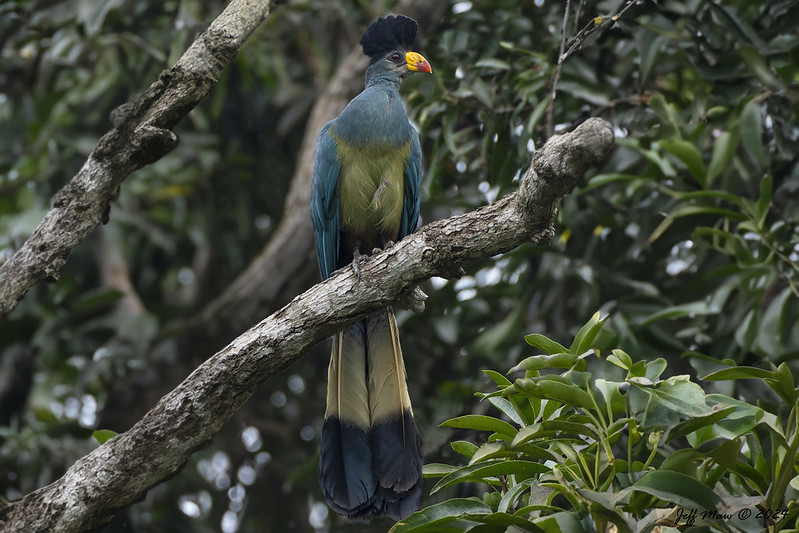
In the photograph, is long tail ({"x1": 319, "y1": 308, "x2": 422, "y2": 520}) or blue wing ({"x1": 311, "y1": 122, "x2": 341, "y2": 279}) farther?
blue wing ({"x1": 311, "y1": 122, "x2": 341, "y2": 279})

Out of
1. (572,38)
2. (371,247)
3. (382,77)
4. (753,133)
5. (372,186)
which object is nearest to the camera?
(572,38)

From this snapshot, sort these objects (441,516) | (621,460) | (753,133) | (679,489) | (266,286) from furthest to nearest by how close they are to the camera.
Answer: (266,286) < (753,133) < (441,516) < (621,460) < (679,489)

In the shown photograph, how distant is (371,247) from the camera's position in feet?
13.4

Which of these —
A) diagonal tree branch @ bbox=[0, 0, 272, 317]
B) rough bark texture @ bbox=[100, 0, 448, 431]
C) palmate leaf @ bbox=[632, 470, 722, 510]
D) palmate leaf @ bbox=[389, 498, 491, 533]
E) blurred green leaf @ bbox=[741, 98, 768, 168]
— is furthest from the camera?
rough bark texture @ bbox=[100, 0, 448, 431]

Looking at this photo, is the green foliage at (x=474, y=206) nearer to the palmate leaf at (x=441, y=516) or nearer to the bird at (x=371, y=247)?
the palmate leaf at (x=441, y=516)

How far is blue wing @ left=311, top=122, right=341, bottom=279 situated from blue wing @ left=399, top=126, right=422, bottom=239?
33 centimetres

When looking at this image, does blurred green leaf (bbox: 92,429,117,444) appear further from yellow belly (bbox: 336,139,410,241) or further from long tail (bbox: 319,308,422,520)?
yellow belly (bbox: 336,139,410,241)

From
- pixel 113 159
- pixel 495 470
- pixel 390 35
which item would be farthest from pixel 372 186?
pixel 495 470

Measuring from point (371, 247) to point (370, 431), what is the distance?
1144 mm

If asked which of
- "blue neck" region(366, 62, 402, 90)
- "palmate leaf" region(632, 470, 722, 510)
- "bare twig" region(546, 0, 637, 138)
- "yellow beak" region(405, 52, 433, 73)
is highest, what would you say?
"bare twig" region(546, 0, 637, 138)

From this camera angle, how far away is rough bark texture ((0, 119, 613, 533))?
2623mm

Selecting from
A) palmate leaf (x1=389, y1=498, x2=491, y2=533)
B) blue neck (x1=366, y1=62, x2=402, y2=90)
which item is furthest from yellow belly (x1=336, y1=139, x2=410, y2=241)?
palmate leaf (x1=389, y1=498, x2=491, y2=533)

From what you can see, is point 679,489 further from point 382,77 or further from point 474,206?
point 382,77

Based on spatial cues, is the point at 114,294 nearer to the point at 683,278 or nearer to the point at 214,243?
the point at 214,243
